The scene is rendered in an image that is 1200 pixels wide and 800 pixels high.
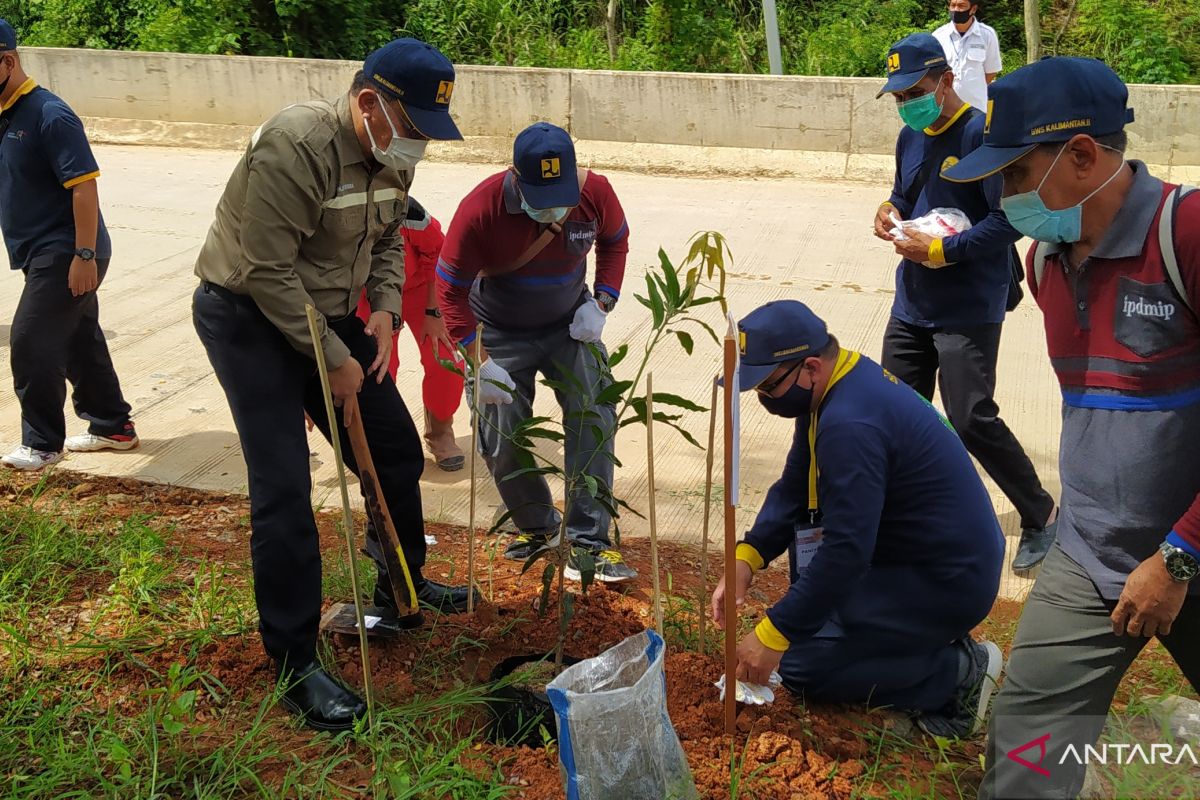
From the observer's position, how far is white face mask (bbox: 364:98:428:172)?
10.7ft

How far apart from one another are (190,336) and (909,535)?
5.03 m

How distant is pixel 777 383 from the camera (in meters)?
3.21

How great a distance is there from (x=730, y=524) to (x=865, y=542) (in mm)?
499

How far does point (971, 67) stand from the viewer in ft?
26.0

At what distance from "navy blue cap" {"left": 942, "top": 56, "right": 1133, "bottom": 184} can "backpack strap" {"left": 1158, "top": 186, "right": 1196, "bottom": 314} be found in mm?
200

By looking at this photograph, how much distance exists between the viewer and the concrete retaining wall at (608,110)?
10148mm

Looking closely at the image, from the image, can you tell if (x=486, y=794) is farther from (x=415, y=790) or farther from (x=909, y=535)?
(x=909, y=535)

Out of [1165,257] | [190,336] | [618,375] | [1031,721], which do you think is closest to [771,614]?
[1031,721]

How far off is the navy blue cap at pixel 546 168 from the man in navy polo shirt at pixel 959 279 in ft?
4.10

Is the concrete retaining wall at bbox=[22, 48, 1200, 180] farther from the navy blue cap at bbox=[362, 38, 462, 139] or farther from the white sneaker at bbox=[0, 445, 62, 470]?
the navy blue cap at bbox=[362, 38, 462, 139]

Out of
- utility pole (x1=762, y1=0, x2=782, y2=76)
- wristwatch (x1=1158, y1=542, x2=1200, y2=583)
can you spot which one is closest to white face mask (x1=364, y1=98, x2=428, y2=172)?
wristwatch (x1=1158, y1=542, x2=1200, y2=583)

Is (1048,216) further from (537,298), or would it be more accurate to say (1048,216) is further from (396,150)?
(537,298)

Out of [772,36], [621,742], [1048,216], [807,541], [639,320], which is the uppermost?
[772,36]

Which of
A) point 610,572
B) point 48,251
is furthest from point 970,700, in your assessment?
point 48,251
